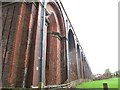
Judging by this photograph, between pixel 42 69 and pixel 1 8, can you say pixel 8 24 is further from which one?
pixel 42 69

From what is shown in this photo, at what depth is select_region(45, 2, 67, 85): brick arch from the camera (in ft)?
39.4

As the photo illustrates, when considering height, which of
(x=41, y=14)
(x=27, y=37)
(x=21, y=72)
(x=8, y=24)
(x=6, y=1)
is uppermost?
(x=6, y=1)

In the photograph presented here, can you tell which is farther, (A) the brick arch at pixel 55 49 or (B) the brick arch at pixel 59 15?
(B) the brick arch at pixel 59 15

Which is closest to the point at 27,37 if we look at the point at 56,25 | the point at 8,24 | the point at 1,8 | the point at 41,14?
the point at 8,24

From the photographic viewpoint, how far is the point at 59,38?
551 inches

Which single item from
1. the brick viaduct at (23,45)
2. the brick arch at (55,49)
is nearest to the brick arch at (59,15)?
the brick arch at (55,49)

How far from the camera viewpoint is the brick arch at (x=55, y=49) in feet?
39.4

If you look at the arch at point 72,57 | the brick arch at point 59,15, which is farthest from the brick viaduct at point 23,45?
the arch at point 72,57

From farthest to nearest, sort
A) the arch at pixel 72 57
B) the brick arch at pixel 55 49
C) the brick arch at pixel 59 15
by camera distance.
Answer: the arch at pixel 72 57
the brick arch at pixel 59 15
the brick arch at pixel 55 49

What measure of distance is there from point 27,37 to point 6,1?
9.35 feet

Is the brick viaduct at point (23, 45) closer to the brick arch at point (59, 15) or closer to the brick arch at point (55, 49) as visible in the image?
the brick arch at point (55, 49)

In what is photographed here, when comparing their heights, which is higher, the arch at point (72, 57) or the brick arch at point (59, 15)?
the brick arch at point (59, 15)

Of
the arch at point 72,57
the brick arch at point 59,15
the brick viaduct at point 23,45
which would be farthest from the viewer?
the arch at point 72,57

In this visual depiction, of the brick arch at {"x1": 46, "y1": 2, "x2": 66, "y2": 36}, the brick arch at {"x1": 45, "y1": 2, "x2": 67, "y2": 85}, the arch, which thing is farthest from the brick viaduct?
the arch
